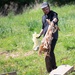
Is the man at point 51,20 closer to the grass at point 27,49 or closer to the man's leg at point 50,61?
the man's leg at point 50,61

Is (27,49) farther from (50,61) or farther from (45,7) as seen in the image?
(45,7)

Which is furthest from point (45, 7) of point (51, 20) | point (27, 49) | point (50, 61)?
point (27, 49)

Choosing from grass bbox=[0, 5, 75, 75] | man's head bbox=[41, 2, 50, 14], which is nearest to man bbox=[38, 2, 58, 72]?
man's head bbox=[41, 2, 50, 14]

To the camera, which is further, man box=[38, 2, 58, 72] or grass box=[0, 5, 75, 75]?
grass box=[0, 5, 75, 75]

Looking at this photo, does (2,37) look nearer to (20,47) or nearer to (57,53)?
(20,47)

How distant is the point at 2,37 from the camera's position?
1374 centimetres

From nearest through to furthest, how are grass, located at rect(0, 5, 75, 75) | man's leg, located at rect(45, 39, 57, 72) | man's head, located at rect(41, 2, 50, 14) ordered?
man's head, located at rect(41, 2, 50, 14) → man's leg, located at rect(45, 39, 57, 72) → grass, located at rect(0, 5, 75, 75)

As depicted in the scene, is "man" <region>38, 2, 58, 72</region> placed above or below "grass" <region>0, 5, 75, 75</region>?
above

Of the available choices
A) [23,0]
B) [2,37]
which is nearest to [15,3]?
[23,0]

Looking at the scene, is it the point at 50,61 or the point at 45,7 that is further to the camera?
A: the point at 50,61

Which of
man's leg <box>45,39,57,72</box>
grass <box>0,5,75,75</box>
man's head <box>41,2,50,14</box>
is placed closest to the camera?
man's head <box>41,2,50,14</box>

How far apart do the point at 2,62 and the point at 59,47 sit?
2.12 m

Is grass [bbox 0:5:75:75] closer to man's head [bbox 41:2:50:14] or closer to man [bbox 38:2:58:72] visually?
man [bbox 38:2:58:72]

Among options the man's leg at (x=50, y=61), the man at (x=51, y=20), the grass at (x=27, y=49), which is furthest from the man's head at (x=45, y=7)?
the grass at (x=27, y=49)
